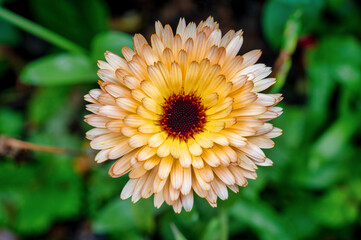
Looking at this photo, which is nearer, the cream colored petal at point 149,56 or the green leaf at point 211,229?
the cream colored petal at point 149,56

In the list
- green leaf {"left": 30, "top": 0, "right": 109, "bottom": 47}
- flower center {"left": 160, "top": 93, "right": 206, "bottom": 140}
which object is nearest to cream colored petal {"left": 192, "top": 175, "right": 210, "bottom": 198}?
flower center {"left": 160, "top": 93, "right": 206, "bottom": 140}

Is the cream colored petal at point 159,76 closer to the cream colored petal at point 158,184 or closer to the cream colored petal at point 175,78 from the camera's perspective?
the cream colored petal at point 175,78

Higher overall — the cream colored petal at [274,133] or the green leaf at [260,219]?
the cream colored petal at [274,133]

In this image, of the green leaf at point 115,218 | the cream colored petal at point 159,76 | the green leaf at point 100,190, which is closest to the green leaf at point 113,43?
the cream colored petal at point 159,76

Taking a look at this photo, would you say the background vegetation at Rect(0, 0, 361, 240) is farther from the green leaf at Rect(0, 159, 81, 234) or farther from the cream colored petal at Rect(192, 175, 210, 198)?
the cream colored petal at Rect(192, 175, 210, 198)

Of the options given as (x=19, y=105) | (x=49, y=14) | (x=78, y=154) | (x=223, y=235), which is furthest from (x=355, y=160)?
(x=19, y=105)

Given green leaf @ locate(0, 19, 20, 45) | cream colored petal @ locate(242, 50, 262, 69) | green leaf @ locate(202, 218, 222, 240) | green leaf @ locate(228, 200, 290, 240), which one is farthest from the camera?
green leaf @ locate(0, 19, 20, 45)

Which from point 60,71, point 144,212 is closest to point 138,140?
point 144,212

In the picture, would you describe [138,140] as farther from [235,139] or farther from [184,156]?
[235,139]
